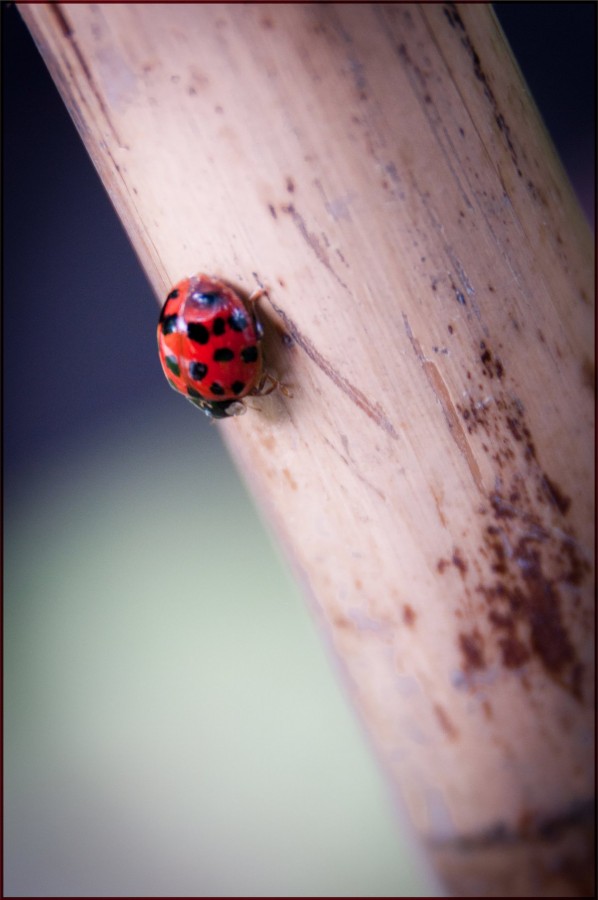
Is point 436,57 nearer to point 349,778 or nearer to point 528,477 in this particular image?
point 528,477

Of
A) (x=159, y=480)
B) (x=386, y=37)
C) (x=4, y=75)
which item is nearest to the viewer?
(x=386, y=37)

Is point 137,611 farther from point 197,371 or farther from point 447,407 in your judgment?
point 447,407

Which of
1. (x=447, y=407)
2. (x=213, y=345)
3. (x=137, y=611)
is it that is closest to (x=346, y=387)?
(x=447, y=407)

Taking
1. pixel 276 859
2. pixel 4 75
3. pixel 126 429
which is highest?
pixel 4 75

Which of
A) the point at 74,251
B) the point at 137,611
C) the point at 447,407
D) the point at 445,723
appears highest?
the point at 74,251

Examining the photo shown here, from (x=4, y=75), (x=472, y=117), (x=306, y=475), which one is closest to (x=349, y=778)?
(x=306, y=475)
